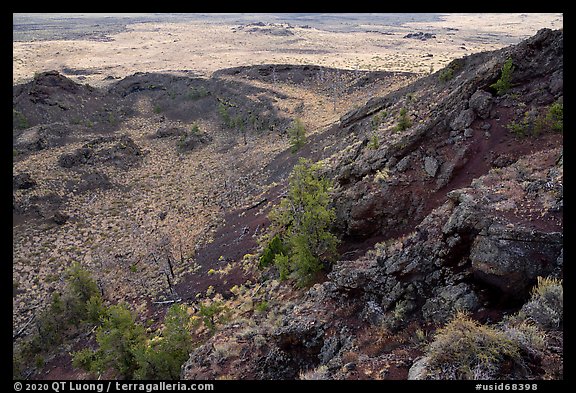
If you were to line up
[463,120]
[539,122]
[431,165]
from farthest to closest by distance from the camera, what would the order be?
1. [463,120]
2. [431,165]
3. [539,122]

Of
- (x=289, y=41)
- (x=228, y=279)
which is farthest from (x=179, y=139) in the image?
(x=289, y=41)

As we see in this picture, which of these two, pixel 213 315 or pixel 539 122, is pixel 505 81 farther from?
pixel 213 315

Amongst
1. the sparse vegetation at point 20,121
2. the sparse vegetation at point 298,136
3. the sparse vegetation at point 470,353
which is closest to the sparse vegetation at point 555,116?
the sparse vegetation at point 470,353

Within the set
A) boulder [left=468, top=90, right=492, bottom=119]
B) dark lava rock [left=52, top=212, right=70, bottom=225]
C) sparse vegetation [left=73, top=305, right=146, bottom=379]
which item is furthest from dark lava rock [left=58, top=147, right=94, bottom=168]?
boulder [left=468, top=90, right=492, bottom=119]

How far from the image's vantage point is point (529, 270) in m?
10.1

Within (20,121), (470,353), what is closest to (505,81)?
(470,353)

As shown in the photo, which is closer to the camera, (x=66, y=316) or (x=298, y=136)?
(x=66, y=316)

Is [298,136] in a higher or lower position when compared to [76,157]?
higher

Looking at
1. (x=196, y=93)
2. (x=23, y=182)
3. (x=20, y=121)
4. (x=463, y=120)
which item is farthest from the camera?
(x=196, y=93)

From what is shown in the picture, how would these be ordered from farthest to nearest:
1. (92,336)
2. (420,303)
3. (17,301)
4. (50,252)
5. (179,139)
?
(179,139), (50,252), (17,301), (92,336), (420,303)

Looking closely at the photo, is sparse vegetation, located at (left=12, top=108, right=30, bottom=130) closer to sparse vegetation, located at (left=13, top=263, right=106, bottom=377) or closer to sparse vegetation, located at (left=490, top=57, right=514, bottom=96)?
sparse vegetation, located at (left=13, top=263, right=106, bottom=377)

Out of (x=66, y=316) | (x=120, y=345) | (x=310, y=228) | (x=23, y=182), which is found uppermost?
(x=310, y=228)
